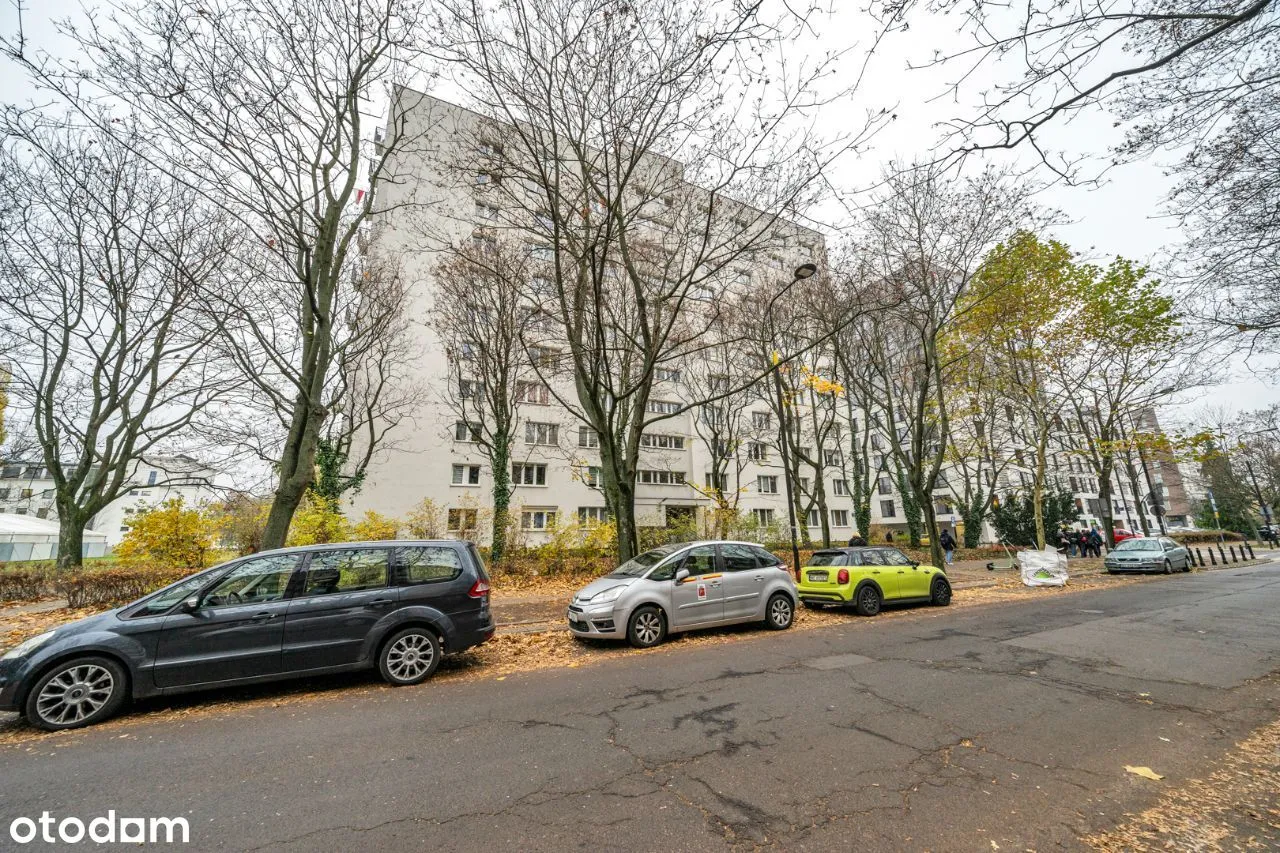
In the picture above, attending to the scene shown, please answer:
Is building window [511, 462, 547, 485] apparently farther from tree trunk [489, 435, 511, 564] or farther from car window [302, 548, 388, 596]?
car window [302, 548, 388, 596]

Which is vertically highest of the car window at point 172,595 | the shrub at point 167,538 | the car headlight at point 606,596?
the shrub at point 167,538

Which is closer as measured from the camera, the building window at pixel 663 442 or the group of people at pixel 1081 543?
the group of people at pixel 1081 543

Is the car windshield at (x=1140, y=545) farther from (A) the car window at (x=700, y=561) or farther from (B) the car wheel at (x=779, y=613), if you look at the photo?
(A) the car window at (x=700, y=561)

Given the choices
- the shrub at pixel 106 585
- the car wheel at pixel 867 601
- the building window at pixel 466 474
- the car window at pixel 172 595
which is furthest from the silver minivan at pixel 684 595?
the building window at pixel 466 474

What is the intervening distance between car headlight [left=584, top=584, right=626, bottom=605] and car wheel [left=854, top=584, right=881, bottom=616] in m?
5.96

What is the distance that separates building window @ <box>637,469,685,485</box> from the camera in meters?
31.2

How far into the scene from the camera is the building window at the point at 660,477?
102 ft

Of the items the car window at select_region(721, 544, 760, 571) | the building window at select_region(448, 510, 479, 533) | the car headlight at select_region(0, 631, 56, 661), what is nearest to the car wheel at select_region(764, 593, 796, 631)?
the car window at select_region(721, 544, 760, 571)

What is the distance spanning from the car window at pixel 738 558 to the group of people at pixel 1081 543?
98.6ft

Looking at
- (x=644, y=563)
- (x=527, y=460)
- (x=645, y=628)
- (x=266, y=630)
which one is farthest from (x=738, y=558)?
(x=527, y=460)

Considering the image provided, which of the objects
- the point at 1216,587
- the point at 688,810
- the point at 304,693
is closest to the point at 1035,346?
the point at 1216,587

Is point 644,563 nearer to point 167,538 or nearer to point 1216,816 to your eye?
point 1216,816

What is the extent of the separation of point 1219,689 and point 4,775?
469 inches

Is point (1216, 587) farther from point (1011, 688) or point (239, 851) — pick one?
point (239, 851)
